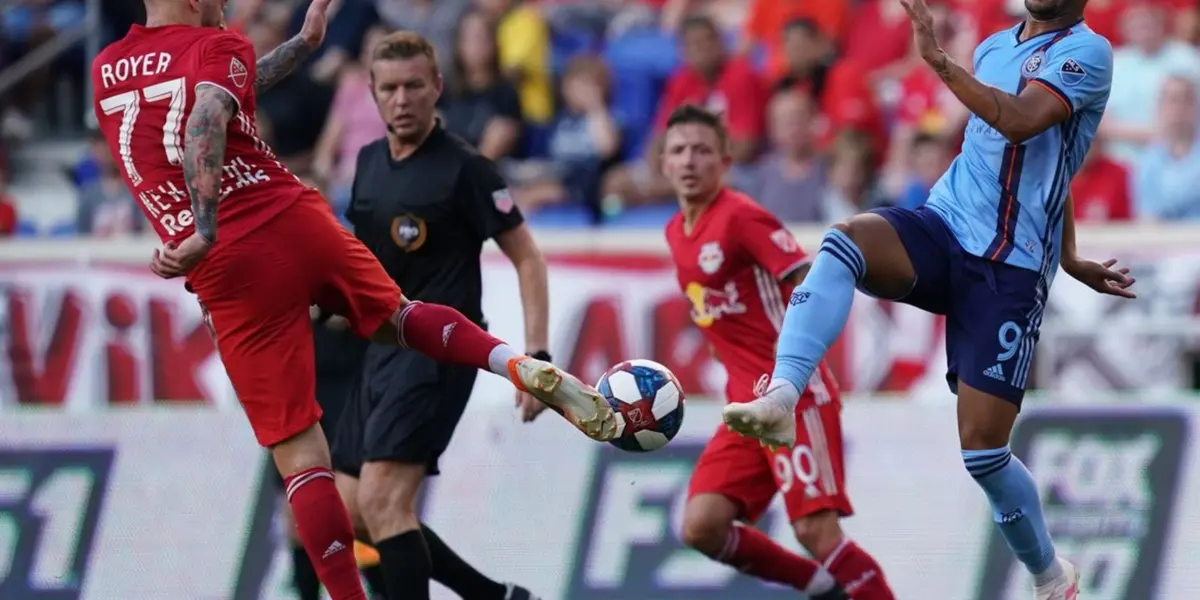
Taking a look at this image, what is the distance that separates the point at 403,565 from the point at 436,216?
143cm

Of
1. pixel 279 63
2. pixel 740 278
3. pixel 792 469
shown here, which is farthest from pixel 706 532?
pixel 279 63

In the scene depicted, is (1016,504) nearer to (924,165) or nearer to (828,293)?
(828,293)

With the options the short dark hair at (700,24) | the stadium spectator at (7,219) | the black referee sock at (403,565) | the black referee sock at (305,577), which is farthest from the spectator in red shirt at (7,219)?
the black referee sock at (403,565)

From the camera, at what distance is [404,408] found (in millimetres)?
7801

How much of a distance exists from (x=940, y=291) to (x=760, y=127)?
7.90 meters

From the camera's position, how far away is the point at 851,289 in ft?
20.9

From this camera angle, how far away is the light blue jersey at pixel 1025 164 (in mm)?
6469

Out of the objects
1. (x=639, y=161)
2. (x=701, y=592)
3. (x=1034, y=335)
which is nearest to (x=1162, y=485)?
(x=701, y=592)

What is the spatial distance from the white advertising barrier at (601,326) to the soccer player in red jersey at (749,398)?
4391 millimetres

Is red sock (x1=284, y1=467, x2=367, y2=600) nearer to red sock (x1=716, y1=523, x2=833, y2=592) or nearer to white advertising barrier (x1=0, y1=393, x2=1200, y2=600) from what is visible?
red sock (x1=716, y1=523, x2=833, y2=592)

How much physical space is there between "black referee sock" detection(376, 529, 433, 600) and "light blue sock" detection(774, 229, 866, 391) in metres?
2.01

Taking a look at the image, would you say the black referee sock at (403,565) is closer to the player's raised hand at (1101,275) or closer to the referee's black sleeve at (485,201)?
the referee's black sleeve at (485,201)

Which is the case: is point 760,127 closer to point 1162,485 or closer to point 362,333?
point 1162,485

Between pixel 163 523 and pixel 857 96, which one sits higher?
pixel 857 96
